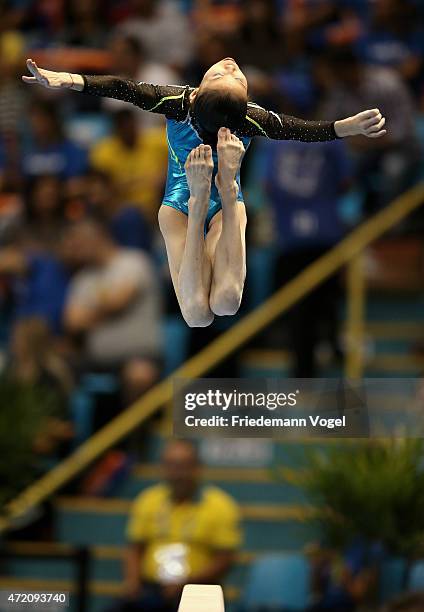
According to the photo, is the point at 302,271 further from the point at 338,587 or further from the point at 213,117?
the point at 213,117

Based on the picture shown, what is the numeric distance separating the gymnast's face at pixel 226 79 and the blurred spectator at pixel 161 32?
3926mm

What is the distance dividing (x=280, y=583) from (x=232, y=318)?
192 cm

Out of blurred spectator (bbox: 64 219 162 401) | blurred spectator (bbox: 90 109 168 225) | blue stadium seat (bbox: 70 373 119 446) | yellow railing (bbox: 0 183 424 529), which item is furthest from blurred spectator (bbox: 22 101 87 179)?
yellow railing (bbox: 0 183 424 529)

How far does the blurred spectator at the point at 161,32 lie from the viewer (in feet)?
28.6

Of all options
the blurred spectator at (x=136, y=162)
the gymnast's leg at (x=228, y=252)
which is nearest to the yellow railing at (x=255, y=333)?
the blurred spectator at (x=136, y=162)

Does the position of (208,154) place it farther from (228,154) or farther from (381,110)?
(381,110)

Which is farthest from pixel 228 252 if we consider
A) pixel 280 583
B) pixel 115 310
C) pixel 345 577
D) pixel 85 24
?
pixel 85 24

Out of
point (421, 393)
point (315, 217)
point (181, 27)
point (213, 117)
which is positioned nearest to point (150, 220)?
point (315, 217)

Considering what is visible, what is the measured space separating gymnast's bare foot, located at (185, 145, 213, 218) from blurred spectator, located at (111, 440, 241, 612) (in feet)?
6.35

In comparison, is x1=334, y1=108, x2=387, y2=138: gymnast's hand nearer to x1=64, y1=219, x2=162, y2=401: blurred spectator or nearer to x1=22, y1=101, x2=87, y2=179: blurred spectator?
x1=64, y1=219, x2=162, y2=401: blurred spectator

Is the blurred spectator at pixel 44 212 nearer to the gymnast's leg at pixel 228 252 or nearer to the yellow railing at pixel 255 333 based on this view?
the yellow railing at pixel 255 333

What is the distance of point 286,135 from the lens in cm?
490

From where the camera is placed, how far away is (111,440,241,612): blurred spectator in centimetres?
618

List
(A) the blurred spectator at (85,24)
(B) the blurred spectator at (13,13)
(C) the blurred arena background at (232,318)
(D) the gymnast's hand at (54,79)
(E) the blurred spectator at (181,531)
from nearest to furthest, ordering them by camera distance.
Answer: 1. (D) the gymnast's hand at (54,79)
2. (C) the blurred arena background at (232,318)
3. (E) the blurred spectator at (181,531)
4. (A) the blurred spectator at (85,24)
5. (B) the blurred spectator at (13,13)
